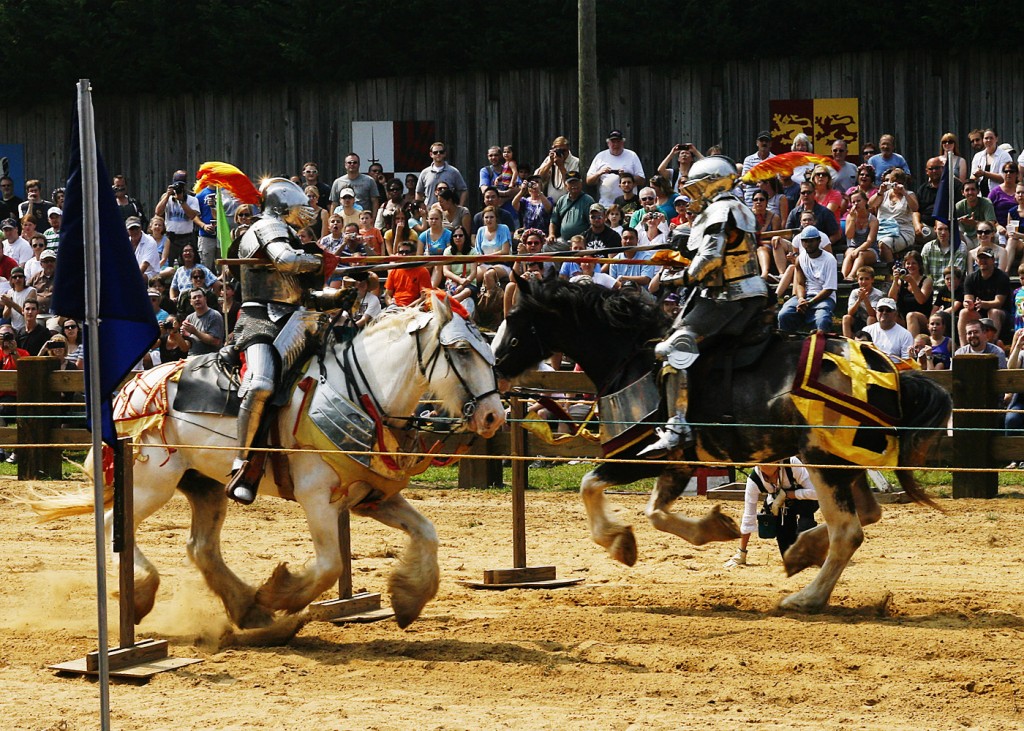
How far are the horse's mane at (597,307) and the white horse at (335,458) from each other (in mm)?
1585

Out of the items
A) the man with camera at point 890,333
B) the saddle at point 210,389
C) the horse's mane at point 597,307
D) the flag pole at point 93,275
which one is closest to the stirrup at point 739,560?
the horse's mane at point 597,307

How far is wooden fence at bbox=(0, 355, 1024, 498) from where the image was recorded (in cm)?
1380

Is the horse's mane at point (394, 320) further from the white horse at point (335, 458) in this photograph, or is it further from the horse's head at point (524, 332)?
the horse's head at point (524, 332)

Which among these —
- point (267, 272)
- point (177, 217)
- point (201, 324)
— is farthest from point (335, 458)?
point (177, 217)

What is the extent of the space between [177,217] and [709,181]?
38.0ft

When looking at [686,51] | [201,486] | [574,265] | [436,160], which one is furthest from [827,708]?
[686,51]

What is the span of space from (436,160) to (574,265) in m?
3.71

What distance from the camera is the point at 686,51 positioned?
21.3m

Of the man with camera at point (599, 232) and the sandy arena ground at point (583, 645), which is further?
the man with camera at point (599, 232)

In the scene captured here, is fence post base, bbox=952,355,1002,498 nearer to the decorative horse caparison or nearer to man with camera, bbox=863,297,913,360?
man with camera, bbox=863,297,913,360

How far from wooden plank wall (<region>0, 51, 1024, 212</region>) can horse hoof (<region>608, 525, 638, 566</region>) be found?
30.3ft

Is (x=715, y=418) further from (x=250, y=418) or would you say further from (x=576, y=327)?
(x=250, y=418)

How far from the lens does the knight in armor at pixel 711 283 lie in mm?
10133

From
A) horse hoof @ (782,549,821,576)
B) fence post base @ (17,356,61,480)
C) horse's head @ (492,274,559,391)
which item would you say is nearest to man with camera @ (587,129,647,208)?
fence post base @ (17,356,61,480)
